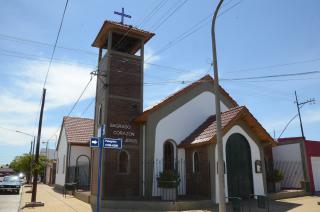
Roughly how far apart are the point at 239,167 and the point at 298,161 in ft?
24.6

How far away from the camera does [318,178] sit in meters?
23.7

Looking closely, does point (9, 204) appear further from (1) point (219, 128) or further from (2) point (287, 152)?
(2) point (287, 152)

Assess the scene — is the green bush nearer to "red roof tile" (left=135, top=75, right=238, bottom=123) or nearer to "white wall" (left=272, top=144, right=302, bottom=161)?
"red roof tile" (left=135, top=75, right=238, bottom=123)

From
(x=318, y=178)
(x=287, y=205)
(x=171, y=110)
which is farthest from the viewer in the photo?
(x=318, y=178)

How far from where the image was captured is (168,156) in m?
20.0

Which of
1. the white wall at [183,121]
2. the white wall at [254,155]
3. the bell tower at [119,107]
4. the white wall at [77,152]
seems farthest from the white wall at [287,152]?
the white wall at [77,152]

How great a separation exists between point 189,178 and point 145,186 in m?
2.82

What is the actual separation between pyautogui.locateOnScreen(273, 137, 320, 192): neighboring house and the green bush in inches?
445

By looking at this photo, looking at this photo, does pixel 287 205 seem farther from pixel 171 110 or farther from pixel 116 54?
pixel 116 54

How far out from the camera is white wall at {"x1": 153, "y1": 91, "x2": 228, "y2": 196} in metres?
19.4

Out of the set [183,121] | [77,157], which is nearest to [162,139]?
[183,121]

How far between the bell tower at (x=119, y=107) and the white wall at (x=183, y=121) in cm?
138

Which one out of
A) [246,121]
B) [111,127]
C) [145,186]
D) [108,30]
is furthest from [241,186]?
[108,30]

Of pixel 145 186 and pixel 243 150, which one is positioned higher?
pixel 243 150
